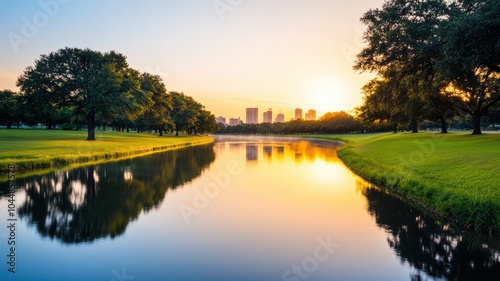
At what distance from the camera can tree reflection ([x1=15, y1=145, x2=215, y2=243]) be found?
1425cm

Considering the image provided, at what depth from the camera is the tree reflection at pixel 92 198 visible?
14.3 meters

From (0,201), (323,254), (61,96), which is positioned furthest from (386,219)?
(61,96)

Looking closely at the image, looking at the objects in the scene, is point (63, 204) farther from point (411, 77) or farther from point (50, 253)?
point (411, 77)

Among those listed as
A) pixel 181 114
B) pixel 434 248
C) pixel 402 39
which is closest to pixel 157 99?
pixel 181 114

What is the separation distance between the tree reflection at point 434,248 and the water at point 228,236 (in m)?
0.04

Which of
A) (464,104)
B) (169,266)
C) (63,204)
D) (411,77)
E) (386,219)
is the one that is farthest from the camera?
(464,104)

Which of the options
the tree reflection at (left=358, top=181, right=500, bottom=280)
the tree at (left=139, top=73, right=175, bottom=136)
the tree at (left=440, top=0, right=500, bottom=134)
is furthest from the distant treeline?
the tree reflection at (left=358, top=181, right=500, bottom=280)

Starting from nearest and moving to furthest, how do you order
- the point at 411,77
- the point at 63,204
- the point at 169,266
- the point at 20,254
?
the point at 169,266, the point at 20,254, the point at 63,204, the point at 411,77

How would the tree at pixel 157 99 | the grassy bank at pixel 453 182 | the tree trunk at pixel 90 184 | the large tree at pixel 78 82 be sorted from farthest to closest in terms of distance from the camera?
1. the tree at pixel 157 99
2. the large tree at pixel 78 82
3. the tree trunk at pixel 90 184
4. the grassy bank at pixel 453 182

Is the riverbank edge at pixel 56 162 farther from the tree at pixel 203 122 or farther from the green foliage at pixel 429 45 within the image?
the tree at pixel 203 122

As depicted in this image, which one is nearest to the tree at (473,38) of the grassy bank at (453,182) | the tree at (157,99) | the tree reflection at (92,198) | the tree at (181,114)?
the grassy bank at (453,182)

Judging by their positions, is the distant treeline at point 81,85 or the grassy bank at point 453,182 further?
the distant treeline at point 81,85

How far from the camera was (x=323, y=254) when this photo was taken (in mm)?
11781

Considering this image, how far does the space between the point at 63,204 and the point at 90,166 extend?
16523mm
